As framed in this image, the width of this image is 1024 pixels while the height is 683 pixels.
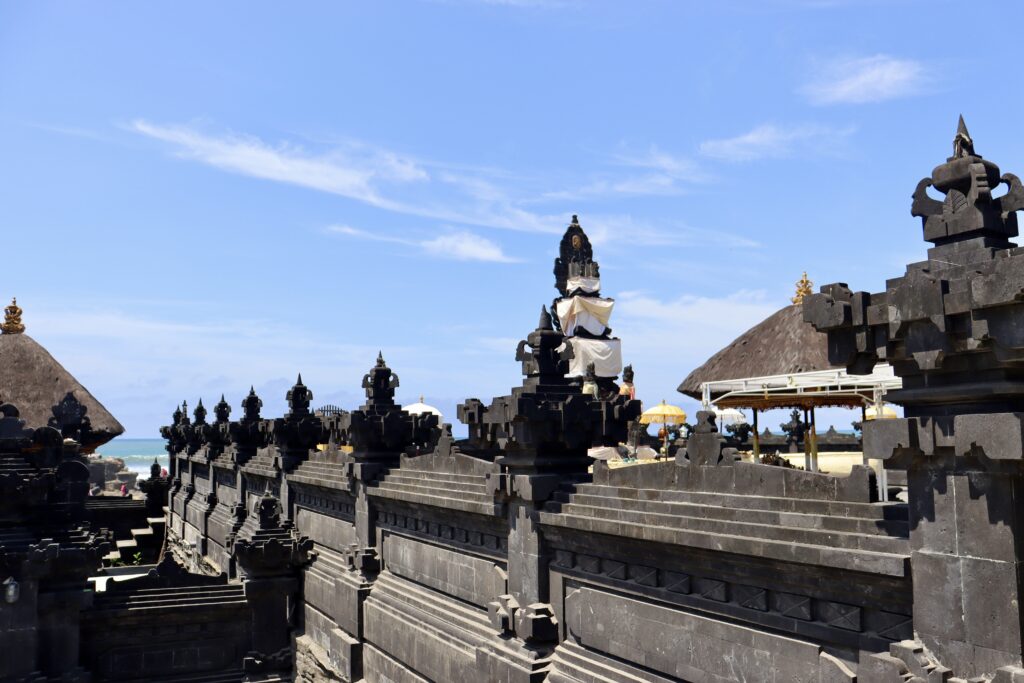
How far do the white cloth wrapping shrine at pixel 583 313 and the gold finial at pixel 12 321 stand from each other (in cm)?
4685

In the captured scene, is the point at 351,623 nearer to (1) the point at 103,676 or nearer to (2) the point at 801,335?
(1) the point at 103,676

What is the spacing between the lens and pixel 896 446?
789cm

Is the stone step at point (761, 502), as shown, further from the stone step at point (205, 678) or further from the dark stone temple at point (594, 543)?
the stone step at point (205, 678)

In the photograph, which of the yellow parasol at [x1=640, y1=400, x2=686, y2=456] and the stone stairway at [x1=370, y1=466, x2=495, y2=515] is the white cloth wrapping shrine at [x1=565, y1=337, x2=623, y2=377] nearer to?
the yellow parasol at [x1=640, y1=400, x2=686, y2=456]

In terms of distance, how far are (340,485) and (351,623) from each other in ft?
10.5

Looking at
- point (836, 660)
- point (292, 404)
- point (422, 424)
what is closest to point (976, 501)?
point (836, 660)

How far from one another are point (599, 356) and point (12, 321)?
5178 centimetres

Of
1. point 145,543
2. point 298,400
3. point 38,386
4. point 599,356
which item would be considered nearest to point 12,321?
point 38,386

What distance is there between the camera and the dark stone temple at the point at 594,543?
748 cm

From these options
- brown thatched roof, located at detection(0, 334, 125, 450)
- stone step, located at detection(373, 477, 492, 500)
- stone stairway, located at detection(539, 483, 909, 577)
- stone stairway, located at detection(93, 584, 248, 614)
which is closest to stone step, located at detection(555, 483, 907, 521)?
stone stairway, located at detection(539, 483, 909, 577)

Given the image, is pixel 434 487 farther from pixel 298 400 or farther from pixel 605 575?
pixel 298 400

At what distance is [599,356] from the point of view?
3371 inches

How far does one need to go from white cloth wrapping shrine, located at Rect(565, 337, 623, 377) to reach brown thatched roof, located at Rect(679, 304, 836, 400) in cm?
5717

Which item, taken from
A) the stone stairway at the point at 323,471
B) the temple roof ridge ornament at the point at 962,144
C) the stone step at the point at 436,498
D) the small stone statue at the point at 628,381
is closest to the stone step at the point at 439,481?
the stone step at the point at 436,498
